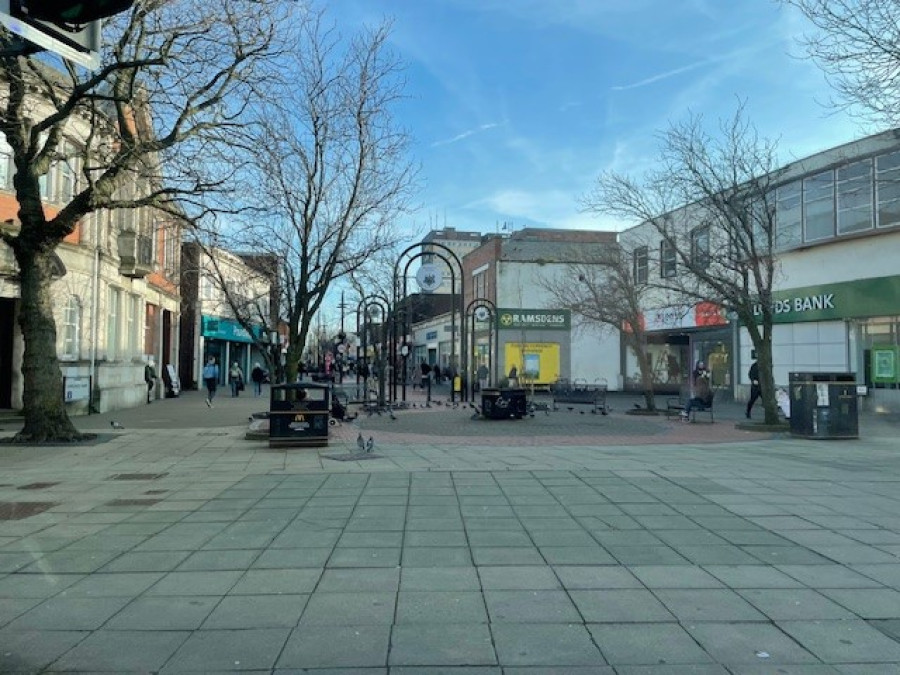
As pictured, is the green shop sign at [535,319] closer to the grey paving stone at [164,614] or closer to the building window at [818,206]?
the building window at [818,206]

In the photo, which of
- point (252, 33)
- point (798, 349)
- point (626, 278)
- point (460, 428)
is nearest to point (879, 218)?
point (798, 349)

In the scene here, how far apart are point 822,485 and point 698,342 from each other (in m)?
23.7

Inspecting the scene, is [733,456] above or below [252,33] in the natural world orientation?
below

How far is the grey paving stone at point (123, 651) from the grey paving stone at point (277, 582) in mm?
842

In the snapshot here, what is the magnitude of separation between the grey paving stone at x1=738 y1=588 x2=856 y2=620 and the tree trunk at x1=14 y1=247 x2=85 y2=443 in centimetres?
1307

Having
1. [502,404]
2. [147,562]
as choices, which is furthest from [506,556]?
[502,404]

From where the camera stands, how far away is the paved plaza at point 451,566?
13.3 ft

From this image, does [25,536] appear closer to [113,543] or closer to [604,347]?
[113,543]

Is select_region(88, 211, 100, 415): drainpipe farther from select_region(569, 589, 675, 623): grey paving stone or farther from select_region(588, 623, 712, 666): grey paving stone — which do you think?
select_region(588, 623, 712, 666): grey paving stone

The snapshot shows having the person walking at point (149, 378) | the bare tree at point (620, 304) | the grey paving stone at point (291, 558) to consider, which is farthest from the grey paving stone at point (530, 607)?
the person walking at point (149, 378)

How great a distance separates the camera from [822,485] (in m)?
9.47

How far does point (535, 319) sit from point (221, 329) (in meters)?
19.3

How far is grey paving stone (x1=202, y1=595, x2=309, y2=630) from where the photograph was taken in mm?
4457

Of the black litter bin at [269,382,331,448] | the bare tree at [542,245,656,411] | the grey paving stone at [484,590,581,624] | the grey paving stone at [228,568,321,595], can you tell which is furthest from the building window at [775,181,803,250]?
the grey paving stone at [228,568,321,595]
